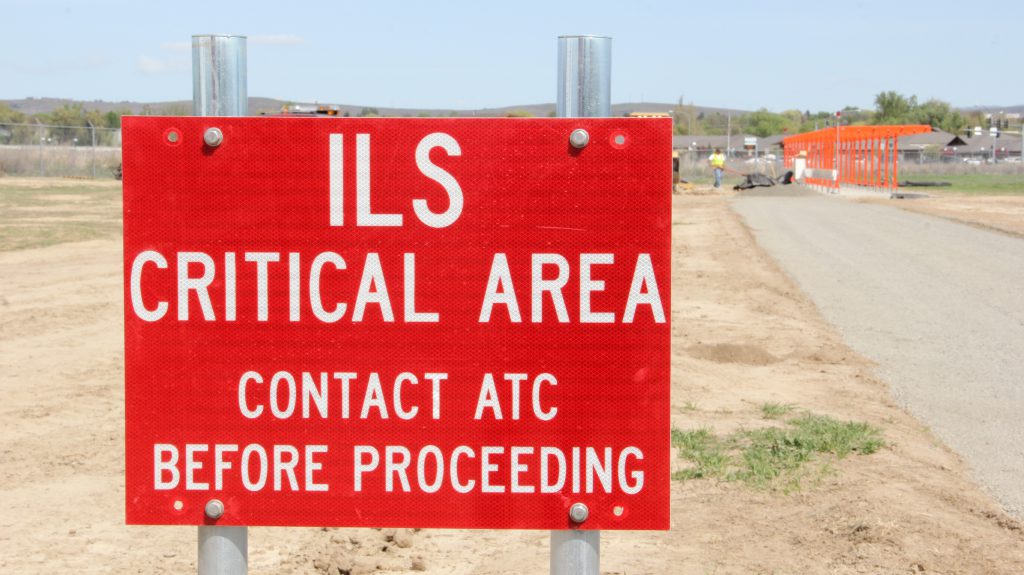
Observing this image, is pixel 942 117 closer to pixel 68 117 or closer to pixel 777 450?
pixel 68 117

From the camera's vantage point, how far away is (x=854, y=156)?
61.7 m

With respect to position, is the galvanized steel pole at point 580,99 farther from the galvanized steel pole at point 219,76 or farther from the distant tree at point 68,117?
the distant tree at point 68,117

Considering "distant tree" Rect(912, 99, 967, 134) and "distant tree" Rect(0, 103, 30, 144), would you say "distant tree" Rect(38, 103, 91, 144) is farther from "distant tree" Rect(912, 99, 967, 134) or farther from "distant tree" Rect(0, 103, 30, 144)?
"distant tree" Rect(912, 99, 967, 134)

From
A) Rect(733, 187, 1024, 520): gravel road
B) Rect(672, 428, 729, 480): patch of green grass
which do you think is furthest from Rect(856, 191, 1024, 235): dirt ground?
Rect(672, 428, 729, 480): patch of green grass

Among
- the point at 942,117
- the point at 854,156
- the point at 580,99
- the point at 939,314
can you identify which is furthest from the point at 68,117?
the point at 942,117

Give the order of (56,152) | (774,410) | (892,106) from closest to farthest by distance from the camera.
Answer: (774,410) < (56,152) < (892,106)

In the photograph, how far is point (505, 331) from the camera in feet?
8.05

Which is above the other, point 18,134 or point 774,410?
point 18,134

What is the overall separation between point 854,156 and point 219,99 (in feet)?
202

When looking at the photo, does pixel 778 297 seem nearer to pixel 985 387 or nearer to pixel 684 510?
pixel 985 387

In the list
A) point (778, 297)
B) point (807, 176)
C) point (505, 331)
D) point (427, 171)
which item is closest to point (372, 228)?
point (427, 171)

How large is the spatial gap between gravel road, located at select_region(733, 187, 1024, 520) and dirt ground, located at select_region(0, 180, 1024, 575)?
31 centimetres

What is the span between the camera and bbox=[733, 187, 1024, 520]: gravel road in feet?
30.0

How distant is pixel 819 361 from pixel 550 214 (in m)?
9.91
